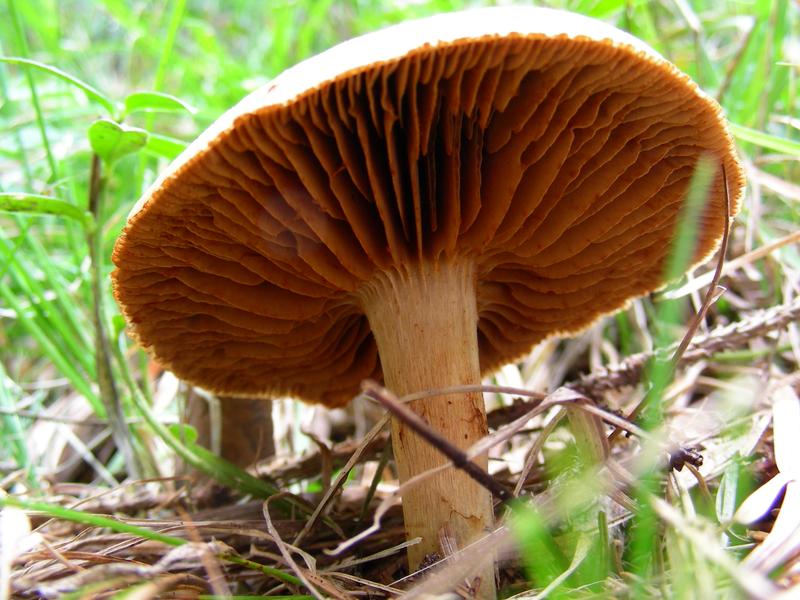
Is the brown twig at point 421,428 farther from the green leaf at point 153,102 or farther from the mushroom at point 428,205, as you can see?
the green leaf at point 153,102

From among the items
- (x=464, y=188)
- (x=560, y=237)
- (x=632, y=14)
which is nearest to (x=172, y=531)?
(x=464, y=188)

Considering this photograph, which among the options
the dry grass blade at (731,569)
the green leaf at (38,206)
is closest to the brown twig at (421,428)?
the dry grass blade at (731,569)

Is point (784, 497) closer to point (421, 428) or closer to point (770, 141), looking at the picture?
point (421, 428)

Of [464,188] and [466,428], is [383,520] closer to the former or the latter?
[466,428]

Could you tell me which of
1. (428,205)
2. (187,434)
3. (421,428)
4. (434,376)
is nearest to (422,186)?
(428,205)

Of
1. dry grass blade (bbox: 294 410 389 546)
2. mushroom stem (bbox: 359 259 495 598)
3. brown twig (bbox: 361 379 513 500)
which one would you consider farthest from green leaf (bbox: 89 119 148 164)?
brown twig (bbox: 361 379 513 500)

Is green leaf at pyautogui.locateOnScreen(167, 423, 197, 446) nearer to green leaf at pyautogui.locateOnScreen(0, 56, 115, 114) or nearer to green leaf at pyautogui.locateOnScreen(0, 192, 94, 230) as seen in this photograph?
green leaf at pyautogui.locateOnScreen(0, 192, 94, 230)
